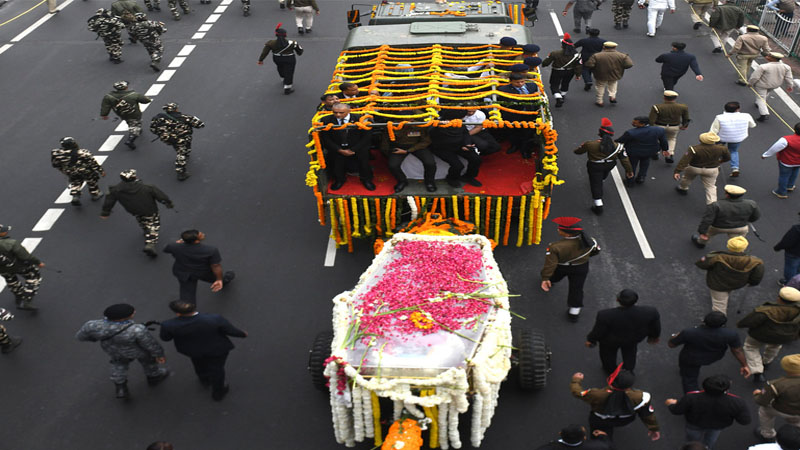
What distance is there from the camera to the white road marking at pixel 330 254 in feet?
37.6

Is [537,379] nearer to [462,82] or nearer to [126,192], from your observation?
[462,82]

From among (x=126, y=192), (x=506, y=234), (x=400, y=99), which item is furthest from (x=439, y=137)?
(x=126, y=192)

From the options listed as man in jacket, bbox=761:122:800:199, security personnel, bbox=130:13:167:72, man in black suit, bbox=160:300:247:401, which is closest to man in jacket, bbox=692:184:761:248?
man in jacket, bbox=761:122:800:199

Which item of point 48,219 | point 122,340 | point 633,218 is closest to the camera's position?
point 122,340

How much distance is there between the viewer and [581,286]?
9.84m

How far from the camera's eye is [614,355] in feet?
29.2

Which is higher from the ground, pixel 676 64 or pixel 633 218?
pixel 676 64

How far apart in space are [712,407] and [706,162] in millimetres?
5837

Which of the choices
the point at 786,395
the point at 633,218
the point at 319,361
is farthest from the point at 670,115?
the point at 319,361

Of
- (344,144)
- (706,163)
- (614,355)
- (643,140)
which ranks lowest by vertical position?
(614,355)

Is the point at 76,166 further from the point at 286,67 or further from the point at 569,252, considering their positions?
the point at 569,252

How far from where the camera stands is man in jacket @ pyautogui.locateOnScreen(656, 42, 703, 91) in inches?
596

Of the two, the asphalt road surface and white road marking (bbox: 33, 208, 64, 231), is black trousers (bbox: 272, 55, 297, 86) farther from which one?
white road marking (bbox: 33, 208, 64, 231)

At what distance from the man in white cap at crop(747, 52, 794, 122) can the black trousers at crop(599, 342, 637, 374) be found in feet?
29.1
